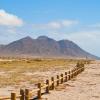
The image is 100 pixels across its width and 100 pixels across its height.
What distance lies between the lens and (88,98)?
922 inches

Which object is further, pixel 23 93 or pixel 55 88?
pixel 55 88

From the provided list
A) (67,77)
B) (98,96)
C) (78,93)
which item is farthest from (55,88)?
(67,77)

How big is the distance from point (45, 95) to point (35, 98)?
1923mm

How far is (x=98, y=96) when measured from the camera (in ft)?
80.5

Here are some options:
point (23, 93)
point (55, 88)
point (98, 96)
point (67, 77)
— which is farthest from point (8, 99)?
point (67, 77)

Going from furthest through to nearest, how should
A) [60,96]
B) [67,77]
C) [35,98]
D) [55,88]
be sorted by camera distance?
[67,77], [55,88], [60,96], [35,98]

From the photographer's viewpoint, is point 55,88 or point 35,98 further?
point 55,88

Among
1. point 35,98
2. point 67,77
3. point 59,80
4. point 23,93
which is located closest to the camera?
point 23,93

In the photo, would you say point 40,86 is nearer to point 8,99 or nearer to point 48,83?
point 48,83

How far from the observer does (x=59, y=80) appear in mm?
31891

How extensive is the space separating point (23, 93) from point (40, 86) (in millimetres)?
3907

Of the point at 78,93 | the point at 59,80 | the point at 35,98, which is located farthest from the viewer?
the point at 59,80

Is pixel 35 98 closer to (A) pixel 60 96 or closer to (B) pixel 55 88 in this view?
(A) pixel 60 96

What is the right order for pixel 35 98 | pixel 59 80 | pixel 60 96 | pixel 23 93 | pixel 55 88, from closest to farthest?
pixel 23 93 < pixel 35 98 < pixel 60 96 < pixel 55 88 < pixel 59 80
